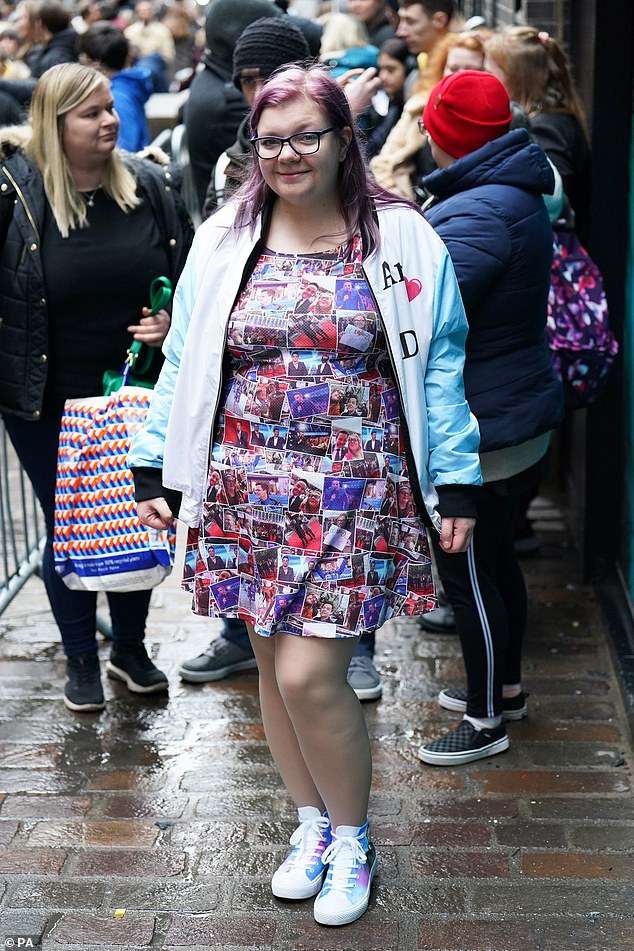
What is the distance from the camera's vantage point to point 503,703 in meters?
4.46

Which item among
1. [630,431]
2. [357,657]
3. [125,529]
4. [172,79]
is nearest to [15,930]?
[125,529]

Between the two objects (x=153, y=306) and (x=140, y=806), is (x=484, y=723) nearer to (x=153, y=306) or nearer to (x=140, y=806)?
(x=140, y=806)

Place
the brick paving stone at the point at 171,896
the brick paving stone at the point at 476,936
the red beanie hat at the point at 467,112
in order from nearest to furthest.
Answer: the brick paving stone at the point at 476,936 → the brick paving stone at the point at 171,896 → the red beanie hat at the point at 467,112

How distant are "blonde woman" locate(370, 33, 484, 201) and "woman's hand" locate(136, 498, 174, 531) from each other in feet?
8.18

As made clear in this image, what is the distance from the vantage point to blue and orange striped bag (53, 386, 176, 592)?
4.23 metres

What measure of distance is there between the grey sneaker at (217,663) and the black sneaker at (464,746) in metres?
0.93

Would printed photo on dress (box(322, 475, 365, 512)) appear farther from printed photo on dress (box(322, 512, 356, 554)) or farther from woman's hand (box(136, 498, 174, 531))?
woman's hand (box(136, 498, 174, 531))

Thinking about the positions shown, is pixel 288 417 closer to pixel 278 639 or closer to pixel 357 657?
pixel 278 639

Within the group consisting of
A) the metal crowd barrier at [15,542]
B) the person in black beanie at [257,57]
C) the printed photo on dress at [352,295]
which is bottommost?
the metal crowd barrier at [15,542]

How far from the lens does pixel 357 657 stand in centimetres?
473

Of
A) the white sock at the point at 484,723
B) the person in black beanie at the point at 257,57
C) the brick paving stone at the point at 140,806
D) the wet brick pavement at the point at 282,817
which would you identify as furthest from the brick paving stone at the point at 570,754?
the person in black beanie at the point at 257,57

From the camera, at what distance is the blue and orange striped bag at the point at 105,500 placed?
13.9ft

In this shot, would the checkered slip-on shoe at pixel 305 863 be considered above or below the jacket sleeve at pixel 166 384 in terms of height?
below

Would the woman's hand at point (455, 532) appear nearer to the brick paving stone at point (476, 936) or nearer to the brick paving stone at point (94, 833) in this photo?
the brick paving stone at point (476, 936)
